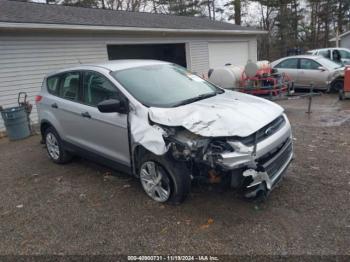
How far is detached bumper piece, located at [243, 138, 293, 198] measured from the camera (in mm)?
3088

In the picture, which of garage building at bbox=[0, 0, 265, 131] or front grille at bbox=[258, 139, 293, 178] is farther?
garage building at bbox=[0, 0, 265, 131]

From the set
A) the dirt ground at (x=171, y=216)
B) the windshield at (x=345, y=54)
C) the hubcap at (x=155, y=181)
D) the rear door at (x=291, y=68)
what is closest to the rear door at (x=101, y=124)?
the hubcap at (x=155, y=181)

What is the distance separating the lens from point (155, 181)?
12.0ft

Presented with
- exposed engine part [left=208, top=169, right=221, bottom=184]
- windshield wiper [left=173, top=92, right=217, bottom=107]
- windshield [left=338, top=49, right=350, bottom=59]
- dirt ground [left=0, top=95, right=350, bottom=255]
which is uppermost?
windshield [left=338, top=49, right=350, bottom=59]

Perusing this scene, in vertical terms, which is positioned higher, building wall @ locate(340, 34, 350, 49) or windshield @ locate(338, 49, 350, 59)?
building wall @ locate(340, 34, 350, 49)

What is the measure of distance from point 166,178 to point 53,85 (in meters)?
2.90

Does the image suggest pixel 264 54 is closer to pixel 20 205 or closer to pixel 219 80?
pixel 219 80

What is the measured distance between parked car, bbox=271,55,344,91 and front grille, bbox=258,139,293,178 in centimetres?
886

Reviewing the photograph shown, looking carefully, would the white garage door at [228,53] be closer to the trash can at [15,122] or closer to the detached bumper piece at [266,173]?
the trash can at [15,122]

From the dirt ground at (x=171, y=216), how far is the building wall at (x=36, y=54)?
175 inches

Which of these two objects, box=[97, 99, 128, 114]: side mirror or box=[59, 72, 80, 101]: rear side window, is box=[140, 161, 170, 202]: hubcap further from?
box=[59, 72, 80, 101]: rear side window

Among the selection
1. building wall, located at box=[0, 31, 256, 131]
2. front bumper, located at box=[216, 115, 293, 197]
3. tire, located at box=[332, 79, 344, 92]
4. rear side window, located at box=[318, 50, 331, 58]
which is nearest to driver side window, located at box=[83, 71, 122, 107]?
front bumper, located at box=[216, 115, 293, 197]

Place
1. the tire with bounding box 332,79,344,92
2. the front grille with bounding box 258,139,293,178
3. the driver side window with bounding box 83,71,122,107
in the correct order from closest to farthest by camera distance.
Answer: the front grille with bounding box 258,139,293,178 < the driver side window with bounding box 83,71,122,107 < the tire with bounding box 332,79,344,92

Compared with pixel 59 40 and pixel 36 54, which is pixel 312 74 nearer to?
pixel 59 40
